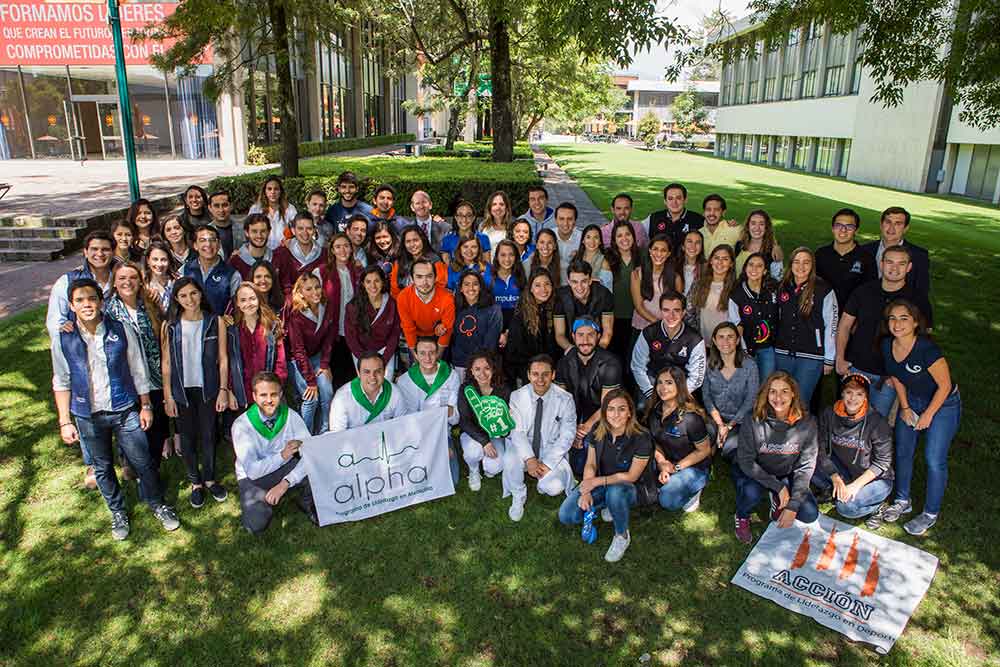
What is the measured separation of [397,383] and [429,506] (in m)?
1.16

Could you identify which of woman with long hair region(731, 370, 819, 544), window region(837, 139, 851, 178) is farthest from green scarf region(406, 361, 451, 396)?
Answer: window region(837, 139, 851, 178)

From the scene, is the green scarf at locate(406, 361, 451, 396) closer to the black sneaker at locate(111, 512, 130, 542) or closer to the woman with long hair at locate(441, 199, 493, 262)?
the woman with long hair at locate(441, 199, 493, 262)

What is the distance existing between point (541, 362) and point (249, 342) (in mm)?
2490

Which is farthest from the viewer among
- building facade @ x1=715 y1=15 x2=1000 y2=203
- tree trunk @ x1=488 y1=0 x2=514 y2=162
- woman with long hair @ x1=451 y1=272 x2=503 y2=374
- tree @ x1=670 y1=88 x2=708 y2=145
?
tree @ x1=670 y1=88 x2=708 y2=145

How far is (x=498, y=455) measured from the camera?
602 cm

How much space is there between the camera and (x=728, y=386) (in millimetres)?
5891

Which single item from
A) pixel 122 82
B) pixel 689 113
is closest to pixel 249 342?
pixel 122 82

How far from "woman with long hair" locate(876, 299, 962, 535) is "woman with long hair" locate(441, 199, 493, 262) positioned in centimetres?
418

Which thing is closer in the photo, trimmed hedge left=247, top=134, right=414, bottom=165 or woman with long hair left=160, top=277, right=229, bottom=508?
woman with long hair left=160, top=277, right=229, bottom=508

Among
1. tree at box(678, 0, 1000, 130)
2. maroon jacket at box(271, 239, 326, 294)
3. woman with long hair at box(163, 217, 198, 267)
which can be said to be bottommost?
maroon jacket at box(271, 239, 326, 294)

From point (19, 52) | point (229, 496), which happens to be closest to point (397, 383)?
point (229, 496)

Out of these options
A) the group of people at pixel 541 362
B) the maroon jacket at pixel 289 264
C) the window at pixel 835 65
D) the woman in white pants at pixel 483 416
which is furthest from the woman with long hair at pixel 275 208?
the window at pixel 835 65

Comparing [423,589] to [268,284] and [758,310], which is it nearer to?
[268,284]

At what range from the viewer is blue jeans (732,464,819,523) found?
5.22 m
